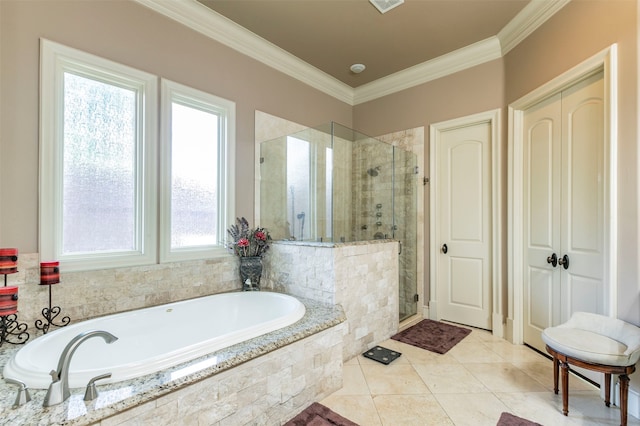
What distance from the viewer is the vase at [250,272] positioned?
275 cm

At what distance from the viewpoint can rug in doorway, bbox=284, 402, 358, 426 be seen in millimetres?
1674

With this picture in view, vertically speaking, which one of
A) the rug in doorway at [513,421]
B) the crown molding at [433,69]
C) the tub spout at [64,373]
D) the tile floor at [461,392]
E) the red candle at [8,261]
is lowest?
the tile floor at [461,392]

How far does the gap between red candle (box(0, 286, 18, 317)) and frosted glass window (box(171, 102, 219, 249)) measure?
3.24 ft

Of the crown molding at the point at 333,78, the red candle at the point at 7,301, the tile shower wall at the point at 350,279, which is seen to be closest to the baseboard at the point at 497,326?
the tile shower wall at the point at 350,279

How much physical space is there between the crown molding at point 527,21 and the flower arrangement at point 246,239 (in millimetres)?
2970

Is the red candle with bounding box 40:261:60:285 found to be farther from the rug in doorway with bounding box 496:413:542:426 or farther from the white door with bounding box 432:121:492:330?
the white door with bounding box 432:121:492:330

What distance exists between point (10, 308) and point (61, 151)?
3.21 ft

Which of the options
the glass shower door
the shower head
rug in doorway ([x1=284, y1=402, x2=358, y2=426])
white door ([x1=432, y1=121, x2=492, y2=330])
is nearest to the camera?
rug in doorway ([x1=284, y1=402, x2=358, y2=426])

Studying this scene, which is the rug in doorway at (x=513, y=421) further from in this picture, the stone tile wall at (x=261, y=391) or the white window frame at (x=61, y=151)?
the white window frame at (x=61, y=151)

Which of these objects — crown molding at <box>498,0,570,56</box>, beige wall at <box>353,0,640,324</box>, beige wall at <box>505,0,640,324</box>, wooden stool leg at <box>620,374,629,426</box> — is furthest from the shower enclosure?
wooden stool leg at <box>620,374,629,426</box>

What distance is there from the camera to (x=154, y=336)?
6.66 ft

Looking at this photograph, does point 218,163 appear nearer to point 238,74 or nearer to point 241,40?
point 238,74

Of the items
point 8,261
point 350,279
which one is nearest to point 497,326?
point 350,279

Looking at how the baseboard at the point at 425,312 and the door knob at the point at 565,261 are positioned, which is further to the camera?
the baseboard at the point at 425,312
